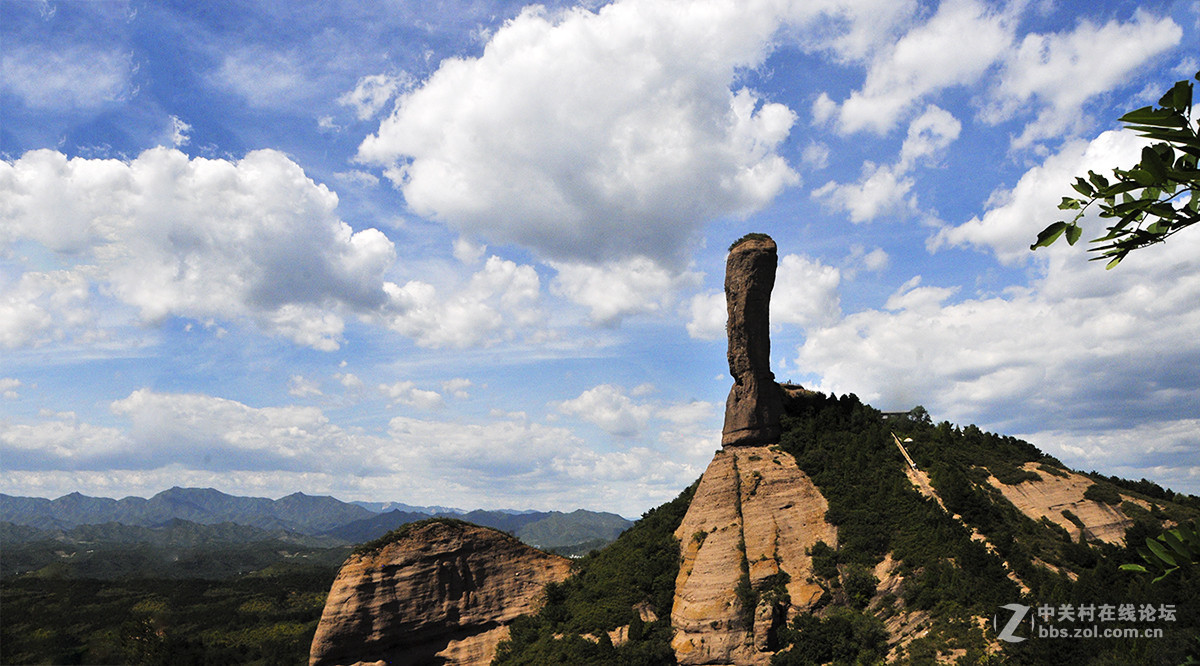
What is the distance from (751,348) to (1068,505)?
81.9 ft

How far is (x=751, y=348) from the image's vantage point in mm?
50219

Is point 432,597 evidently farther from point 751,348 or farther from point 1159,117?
point 1159,117

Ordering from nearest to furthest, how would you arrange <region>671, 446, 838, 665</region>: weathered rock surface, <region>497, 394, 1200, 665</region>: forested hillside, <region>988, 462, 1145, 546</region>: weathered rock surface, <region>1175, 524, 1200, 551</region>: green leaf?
1. <region>1175, 524, 1200, 551</region>: green leaf
2. <region>497, 394, 1200, 665</region>: forested hillside
3. <region>671, 446, 838, 665</region>: weathered rock surface
4. <region>988, 462, 1145, 546</region>: weathered rock surface

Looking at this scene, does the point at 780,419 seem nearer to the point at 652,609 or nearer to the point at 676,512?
the point at 676,512

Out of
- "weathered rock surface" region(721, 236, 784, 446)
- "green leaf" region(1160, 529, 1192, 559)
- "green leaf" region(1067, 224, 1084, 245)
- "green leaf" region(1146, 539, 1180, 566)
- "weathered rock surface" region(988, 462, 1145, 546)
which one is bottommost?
"weathered rock surface" region(988, 462, 1145, 546)

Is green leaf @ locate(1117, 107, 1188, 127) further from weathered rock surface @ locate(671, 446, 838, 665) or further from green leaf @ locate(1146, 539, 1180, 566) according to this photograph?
weathered rock surface @ locate(671, 446, 838, 665)

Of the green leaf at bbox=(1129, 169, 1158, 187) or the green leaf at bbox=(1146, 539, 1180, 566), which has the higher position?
the green leaf at bbox=(1129, 169, 1158, 187)

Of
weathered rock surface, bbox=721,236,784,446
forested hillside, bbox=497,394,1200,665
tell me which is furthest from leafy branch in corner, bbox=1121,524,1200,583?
weathered rock surface, bbox=721,236,784,446

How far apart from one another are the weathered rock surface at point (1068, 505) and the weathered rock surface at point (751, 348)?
17547 mm

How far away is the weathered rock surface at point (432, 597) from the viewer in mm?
48000

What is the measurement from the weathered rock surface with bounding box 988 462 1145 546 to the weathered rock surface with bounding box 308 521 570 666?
38.4m

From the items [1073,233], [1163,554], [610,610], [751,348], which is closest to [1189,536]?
[1163,554]

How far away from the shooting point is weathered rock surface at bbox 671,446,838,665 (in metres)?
38.8

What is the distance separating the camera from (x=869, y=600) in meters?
37.7
